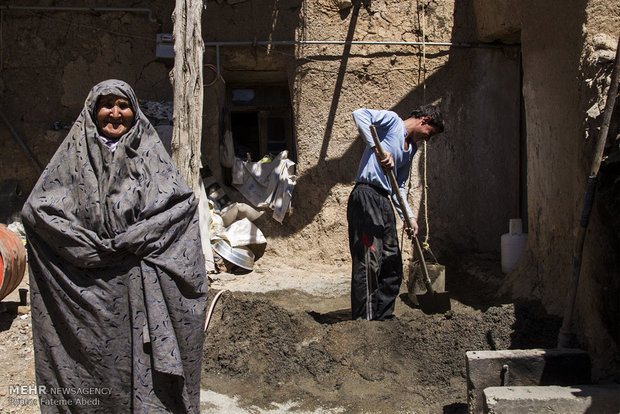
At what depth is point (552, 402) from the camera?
2.73 metres

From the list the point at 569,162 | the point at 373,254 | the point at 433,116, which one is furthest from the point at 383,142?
the point at 569,162

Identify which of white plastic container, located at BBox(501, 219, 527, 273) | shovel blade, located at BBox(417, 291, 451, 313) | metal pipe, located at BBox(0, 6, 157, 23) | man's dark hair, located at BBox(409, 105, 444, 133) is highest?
metal pipe, located at BBox(0, 6, 157, 23)

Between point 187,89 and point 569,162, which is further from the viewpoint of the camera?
point 187,89

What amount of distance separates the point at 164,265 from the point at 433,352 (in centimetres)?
205

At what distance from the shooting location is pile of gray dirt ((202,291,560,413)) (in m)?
3.59

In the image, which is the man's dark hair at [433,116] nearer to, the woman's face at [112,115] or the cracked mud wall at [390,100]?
the cracked mud wall at [390,100]

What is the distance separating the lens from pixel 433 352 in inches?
154

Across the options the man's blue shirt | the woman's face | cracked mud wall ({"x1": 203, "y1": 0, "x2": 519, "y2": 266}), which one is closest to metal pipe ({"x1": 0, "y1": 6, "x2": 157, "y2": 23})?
cracked mud wall ({"x1": 203, "y1": 0, "x2": 519, "y2": 266})

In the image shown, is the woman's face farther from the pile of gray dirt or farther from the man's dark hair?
the man's dark hair

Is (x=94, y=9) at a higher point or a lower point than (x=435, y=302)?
higher

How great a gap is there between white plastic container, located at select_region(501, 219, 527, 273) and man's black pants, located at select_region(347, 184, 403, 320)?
1.64 metres

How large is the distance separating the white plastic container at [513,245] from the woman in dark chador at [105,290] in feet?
12.5

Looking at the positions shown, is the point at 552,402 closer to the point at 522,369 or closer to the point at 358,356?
the point at 522,369

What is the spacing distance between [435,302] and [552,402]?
6.65 feet
